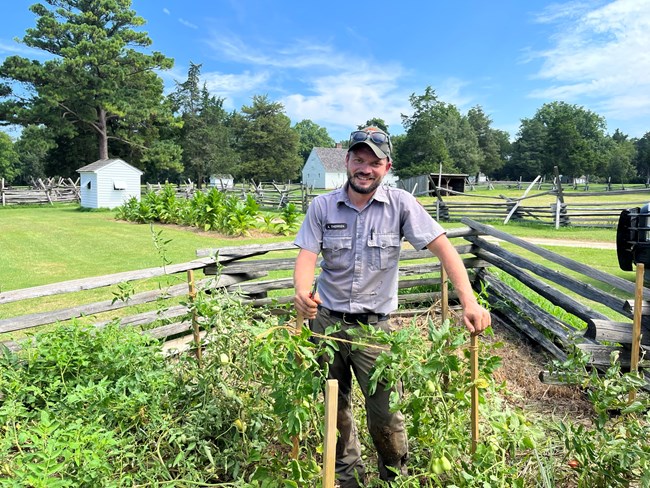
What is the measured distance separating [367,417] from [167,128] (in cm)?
3989

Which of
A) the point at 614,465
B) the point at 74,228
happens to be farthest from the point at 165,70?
the point at 614,465

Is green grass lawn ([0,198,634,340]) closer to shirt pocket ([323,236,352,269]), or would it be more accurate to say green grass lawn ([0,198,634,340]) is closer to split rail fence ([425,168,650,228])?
split rail fence ([425,168,650,228])

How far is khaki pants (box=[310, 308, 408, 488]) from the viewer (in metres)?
2.45

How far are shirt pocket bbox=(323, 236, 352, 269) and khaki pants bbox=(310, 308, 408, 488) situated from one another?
0.96 feet

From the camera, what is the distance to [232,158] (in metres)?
45.1

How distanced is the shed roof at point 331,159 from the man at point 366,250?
63.8 m

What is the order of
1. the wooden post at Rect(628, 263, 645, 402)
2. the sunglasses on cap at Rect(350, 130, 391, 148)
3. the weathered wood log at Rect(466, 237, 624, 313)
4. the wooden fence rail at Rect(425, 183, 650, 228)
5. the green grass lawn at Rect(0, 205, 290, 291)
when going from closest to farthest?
1. the sunglasses on cap at Rect(350, 130, 391, 148)
2. the wooden post at Rect(628, 263, 645, 402)
3. the weathered wood log at Rect(466, 237, 624, 313)
4. the green grass lawn at Rect(0, 205, 290, 291)
5. the wooden fence rail at Rect(425, 183, 650, 228)

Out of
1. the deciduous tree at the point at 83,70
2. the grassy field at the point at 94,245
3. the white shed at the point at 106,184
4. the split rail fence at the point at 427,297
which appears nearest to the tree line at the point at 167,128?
the deciduous tree at the point at 83,70

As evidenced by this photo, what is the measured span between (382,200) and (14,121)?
119 ft

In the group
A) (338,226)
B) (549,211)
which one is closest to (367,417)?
(338,226)

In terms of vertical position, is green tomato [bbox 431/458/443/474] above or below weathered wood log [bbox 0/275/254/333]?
below

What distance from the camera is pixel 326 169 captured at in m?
66.1

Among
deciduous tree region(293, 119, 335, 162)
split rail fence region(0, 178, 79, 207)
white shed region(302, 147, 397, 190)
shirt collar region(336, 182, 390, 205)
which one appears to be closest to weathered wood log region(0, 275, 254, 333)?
shirt collar region(336, 182, 390, 205)

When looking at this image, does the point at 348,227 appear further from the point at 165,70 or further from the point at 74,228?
the point at 165,70
